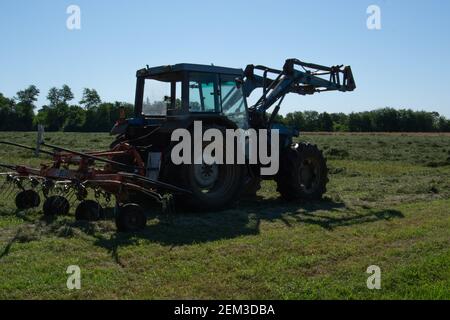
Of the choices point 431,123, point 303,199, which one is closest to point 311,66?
point 303,199

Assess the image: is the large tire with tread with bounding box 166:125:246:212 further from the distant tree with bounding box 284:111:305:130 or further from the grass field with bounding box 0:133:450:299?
the distant tree with bounding box 284:111:305:130

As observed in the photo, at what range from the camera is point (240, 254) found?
21.4 feet

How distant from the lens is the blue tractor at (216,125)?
372 inches

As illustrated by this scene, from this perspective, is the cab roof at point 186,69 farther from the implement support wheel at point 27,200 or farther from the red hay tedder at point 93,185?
the implement support wheel at point 27,200

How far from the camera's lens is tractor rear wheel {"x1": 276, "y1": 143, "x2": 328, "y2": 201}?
11344mm

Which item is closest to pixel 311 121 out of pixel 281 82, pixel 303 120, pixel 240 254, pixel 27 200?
pixel 303 120

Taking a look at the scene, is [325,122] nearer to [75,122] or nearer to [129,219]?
[75,122]

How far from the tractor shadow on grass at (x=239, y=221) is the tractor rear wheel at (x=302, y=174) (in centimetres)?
30

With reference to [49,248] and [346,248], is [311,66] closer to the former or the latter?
[346,248]

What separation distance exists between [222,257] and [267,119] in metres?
6.07

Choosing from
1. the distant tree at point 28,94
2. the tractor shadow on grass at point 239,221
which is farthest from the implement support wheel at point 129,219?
the distant tree at point 28,94
